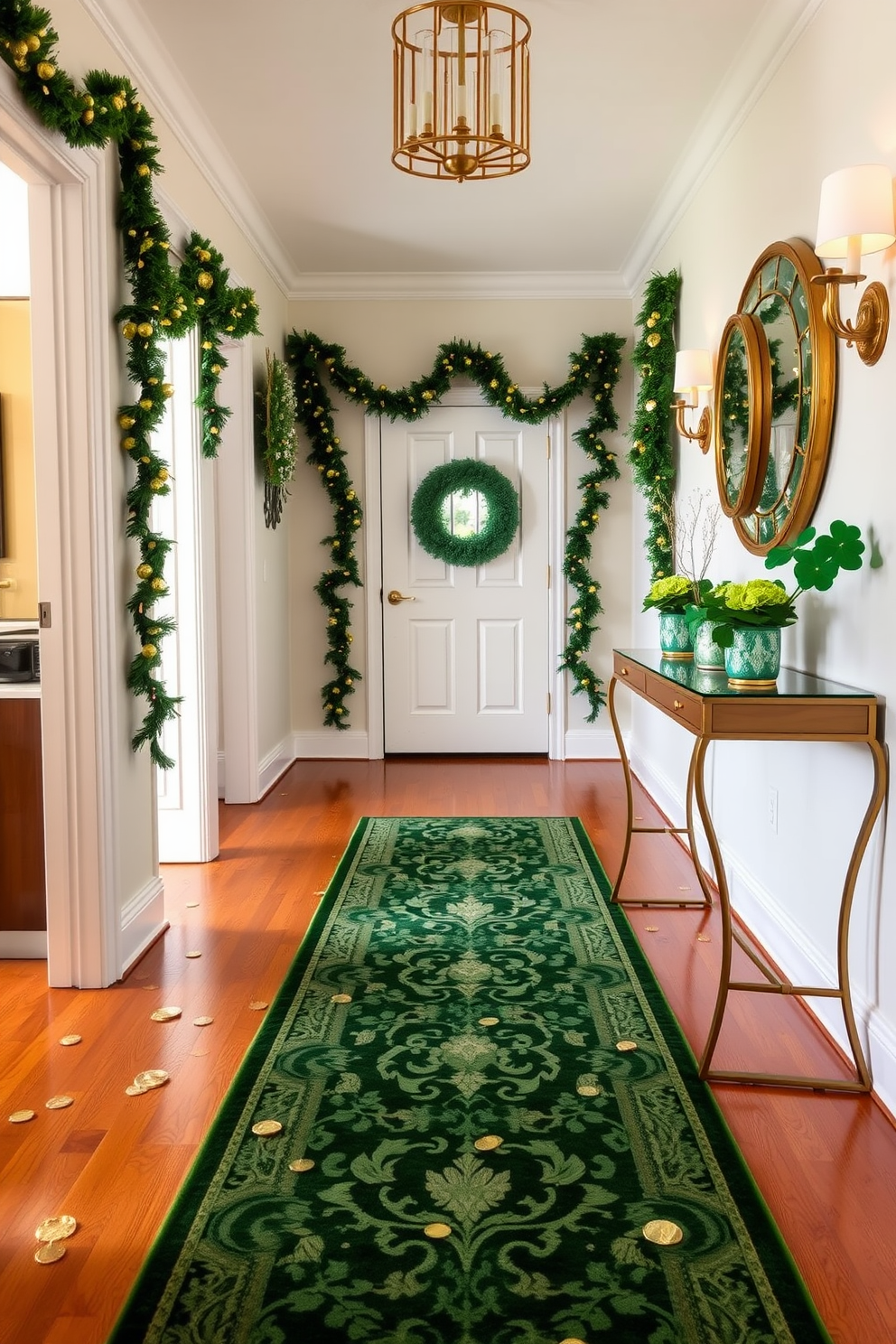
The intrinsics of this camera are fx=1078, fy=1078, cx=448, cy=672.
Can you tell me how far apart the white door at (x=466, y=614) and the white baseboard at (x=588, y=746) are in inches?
6.4

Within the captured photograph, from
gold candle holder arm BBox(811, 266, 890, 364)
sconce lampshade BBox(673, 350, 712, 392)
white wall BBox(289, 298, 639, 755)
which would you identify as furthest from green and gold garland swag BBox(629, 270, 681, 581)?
gold candle holder arm BBox(811, 266, 890, 364)

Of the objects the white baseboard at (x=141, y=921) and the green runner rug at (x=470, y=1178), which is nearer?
the green runner rug at (x=470, y=1178)

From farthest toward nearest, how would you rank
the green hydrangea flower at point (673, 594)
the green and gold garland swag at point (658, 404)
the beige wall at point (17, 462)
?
the green and gold garland swag at point (658, 404)
the beige wall at point (17, 462)
the green hydrangea flower at point (673, 594)

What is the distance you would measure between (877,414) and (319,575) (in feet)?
14.6

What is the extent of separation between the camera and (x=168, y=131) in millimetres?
3922

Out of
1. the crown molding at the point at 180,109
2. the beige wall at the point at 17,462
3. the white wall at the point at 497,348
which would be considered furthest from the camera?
the white wall at the point at 497,348

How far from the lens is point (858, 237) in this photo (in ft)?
8.07

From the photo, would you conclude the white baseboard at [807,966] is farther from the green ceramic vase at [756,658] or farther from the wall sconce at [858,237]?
the wall sconce at [858,237]

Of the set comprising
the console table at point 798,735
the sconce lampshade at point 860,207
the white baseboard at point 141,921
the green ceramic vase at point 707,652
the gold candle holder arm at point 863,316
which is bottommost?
the white baseboard at point 141,921

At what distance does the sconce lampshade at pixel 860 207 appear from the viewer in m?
2.37

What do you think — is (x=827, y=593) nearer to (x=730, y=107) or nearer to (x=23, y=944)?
(x=730, y=107)

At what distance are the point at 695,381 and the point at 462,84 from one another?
1921mm

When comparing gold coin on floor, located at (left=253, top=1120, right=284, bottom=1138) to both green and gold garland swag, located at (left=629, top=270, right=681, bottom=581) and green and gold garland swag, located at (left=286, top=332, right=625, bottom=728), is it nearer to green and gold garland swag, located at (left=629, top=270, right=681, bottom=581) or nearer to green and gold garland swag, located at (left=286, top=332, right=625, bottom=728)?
green and gold garland swag, located at (left=629, top=270, right=681, bottom=581)

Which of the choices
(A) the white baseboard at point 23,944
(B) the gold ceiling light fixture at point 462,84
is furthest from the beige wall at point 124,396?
(B) the gold ceiling light fixture at point 462,84
